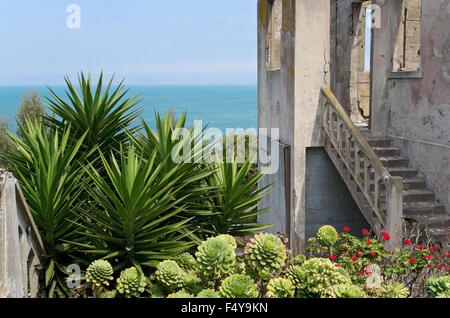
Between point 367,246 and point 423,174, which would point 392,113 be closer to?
point 423,174

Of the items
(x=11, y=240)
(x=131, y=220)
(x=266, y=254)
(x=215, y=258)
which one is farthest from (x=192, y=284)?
(x=131, y=220)

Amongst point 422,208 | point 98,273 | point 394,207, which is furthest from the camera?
point 422,208

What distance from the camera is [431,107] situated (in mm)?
8359

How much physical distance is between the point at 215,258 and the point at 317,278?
2.05 feet

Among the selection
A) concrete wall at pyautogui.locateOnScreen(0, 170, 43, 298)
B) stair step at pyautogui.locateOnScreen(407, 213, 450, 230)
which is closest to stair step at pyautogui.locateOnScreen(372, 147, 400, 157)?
stair step at pyautogui.locateOnScreen(407, 213, 450, 230)

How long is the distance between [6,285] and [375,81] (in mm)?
8442

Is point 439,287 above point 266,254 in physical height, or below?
below

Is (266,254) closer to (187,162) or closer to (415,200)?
(187,162)

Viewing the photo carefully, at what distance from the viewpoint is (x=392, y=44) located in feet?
31.5

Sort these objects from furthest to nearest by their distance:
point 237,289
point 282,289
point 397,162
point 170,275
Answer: point 397,162
point 170,275
point 282,289
point 237,289

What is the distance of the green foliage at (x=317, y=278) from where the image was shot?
2896 millimetres

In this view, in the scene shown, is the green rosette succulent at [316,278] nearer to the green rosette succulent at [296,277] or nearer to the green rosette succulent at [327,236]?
the green rosette succulent at [296,277]

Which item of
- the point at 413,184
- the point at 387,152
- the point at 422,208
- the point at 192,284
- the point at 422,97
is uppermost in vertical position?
the point at 422,97

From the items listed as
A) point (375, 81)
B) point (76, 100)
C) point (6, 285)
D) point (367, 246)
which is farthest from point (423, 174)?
point (6, 285)
